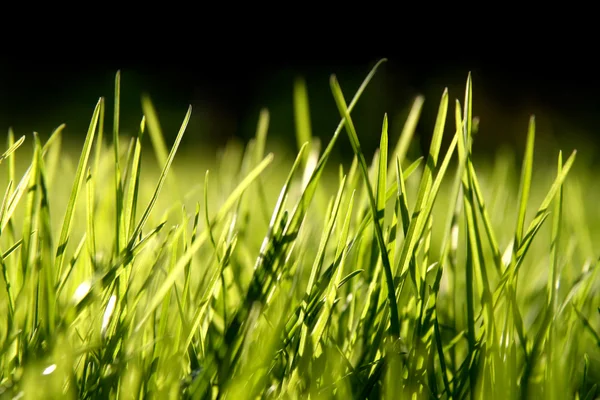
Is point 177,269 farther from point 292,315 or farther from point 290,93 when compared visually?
point 290,93

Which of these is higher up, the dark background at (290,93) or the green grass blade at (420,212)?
the green grass blade at (420,212)

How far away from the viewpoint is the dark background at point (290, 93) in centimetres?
425

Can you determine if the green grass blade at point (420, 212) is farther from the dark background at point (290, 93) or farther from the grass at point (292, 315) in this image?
the dark background at point (290, 93)

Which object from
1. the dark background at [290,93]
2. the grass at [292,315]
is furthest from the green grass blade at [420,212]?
the dark background at [290,93]

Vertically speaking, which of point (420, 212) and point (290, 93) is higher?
point (420, 212)

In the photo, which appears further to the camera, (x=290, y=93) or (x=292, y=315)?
(x=290, y=93)

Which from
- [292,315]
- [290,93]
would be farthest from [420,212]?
[290,93]

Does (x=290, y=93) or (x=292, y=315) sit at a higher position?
(x=292, y=315)

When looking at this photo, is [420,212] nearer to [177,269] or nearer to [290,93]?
[177,269]

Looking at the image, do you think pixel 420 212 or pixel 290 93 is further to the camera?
pixel 290 93

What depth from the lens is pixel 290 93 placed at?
4.82 metres

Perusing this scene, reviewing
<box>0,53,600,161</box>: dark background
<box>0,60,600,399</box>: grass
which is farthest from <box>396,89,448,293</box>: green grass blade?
<box>0,53,600,161</box>: dark background

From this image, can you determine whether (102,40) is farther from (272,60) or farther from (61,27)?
(272,60)

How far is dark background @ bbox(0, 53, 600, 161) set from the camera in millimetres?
4250
